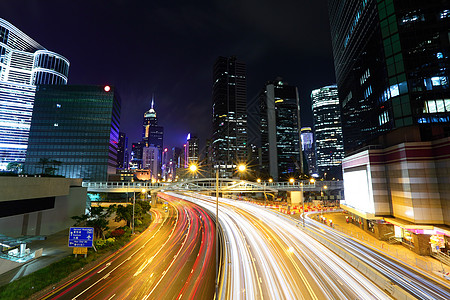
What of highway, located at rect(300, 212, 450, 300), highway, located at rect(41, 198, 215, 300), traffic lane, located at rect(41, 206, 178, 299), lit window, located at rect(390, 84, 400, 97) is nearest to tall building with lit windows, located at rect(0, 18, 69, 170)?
traffic lane, located at rect(41, 206, 178, 299)

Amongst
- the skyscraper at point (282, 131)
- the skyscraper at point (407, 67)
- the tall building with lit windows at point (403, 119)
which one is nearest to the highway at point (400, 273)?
the tall building with lit windows at point (403, 119)

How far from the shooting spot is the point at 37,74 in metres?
173

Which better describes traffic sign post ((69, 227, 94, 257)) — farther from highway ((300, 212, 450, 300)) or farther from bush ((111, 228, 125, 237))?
highway ((300, 212, 450, 300))

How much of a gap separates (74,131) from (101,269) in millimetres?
103812

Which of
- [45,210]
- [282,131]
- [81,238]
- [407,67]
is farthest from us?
[282,131]

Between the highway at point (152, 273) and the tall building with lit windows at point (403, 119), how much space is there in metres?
29.1

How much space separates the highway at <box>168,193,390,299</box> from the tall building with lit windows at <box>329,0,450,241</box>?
1443 centimetres

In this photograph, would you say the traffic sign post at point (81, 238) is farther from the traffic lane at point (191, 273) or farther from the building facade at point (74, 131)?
the building facade at point (74, 131)

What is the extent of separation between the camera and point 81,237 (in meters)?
25.8

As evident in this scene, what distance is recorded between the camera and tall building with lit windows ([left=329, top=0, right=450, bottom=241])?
95.8 feet

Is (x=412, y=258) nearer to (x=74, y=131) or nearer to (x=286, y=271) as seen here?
(x=286, y=271)

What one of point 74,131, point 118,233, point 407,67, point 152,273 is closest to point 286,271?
point 152,273

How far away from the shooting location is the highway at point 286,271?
17.4 meters

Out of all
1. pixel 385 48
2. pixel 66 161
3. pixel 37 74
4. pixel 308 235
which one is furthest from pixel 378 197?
pixel 37 74
